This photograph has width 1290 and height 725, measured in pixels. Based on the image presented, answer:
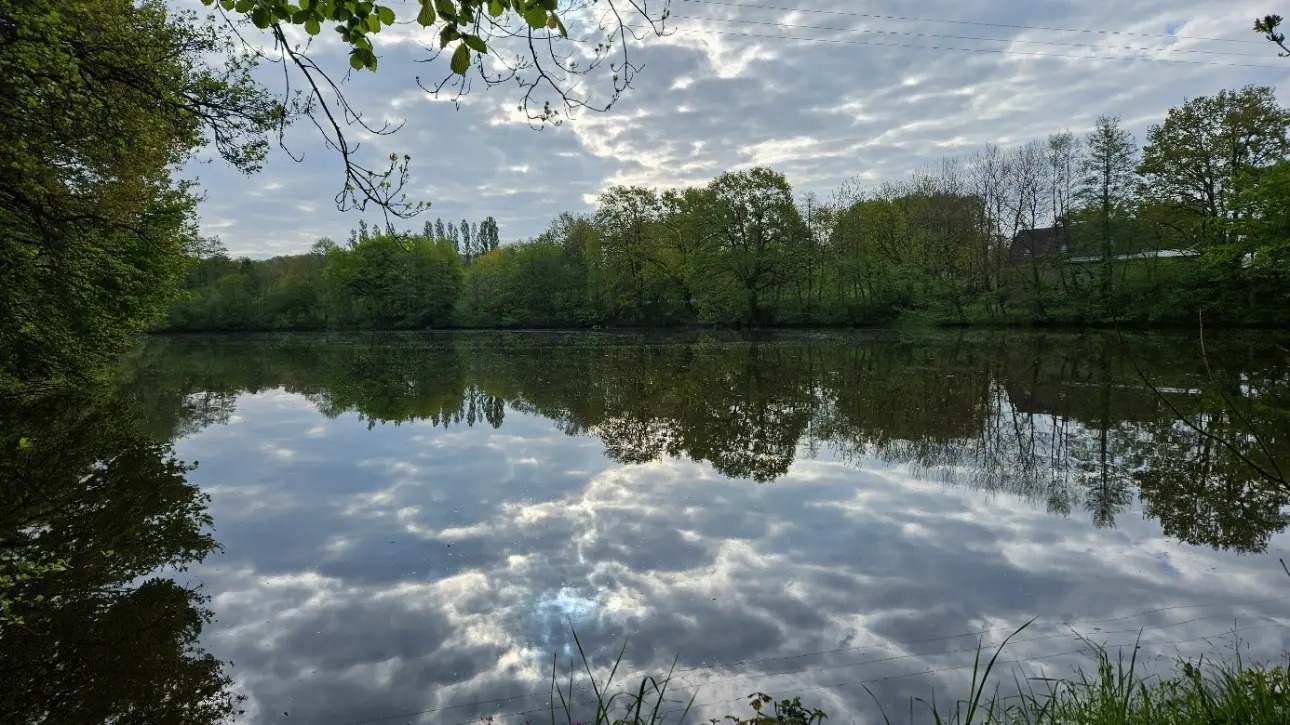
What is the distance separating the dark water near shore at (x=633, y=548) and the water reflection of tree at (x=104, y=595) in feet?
0.10

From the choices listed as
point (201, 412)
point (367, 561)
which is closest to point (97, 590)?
point (367, 561)

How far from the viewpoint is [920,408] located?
14.1 m

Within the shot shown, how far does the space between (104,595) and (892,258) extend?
1868 inches

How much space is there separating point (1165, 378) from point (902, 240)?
106ft

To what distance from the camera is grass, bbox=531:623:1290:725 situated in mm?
2655

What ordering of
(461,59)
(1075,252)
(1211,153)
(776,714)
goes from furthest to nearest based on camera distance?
(1075,252) → (1211,153) → (776,714) → (461,59)

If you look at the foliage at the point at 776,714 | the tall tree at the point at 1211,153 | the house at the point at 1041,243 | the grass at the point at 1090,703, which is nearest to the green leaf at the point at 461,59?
the grass at the point at 1090,703

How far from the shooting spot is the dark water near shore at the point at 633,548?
4547 mm

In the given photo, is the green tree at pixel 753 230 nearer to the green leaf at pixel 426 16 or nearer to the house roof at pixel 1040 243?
the house roof at pixel 1040 243

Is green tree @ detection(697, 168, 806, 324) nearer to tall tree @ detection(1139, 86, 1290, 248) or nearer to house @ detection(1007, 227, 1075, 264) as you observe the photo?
house @ detection(1007, 227, 1075, 264)

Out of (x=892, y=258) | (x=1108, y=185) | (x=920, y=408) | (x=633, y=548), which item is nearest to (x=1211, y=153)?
(x=1108, y=185)

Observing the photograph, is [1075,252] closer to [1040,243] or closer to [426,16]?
[1040,243]

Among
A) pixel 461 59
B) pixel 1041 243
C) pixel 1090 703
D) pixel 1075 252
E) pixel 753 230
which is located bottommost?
pixel 1090 703

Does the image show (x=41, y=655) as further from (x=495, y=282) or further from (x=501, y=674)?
(x=495, y=282)
